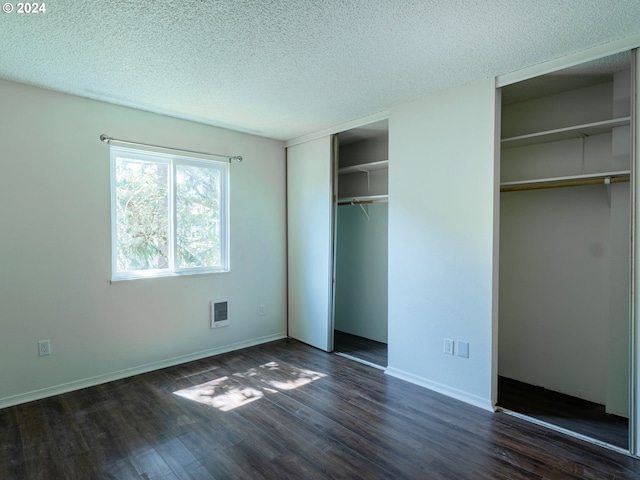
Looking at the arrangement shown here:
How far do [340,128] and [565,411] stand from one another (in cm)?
321

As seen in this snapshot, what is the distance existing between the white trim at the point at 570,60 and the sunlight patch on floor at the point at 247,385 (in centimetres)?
293

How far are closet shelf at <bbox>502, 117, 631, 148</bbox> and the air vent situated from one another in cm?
320

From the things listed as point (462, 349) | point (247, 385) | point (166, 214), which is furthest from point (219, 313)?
point (462, 349)

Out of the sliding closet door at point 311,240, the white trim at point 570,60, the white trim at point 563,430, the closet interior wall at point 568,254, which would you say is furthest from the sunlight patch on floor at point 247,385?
the white trim at point 570,60

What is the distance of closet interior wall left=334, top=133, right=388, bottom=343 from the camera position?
14.3ft

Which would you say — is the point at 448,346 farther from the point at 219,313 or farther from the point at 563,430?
the point at 219,313

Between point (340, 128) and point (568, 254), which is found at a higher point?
point (340, 128)

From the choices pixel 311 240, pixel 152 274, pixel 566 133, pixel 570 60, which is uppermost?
pixel 570 60

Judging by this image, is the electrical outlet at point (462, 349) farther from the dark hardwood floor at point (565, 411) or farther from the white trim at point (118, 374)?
the white trim at point (118, 374)

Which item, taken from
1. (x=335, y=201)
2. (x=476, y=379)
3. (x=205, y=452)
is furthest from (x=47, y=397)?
(x=476, y=379)

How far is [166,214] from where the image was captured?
3611 millimetres

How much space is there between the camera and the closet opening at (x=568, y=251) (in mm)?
2510

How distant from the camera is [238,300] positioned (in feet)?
13.5

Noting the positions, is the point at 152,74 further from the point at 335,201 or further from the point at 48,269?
the point at 335,201
